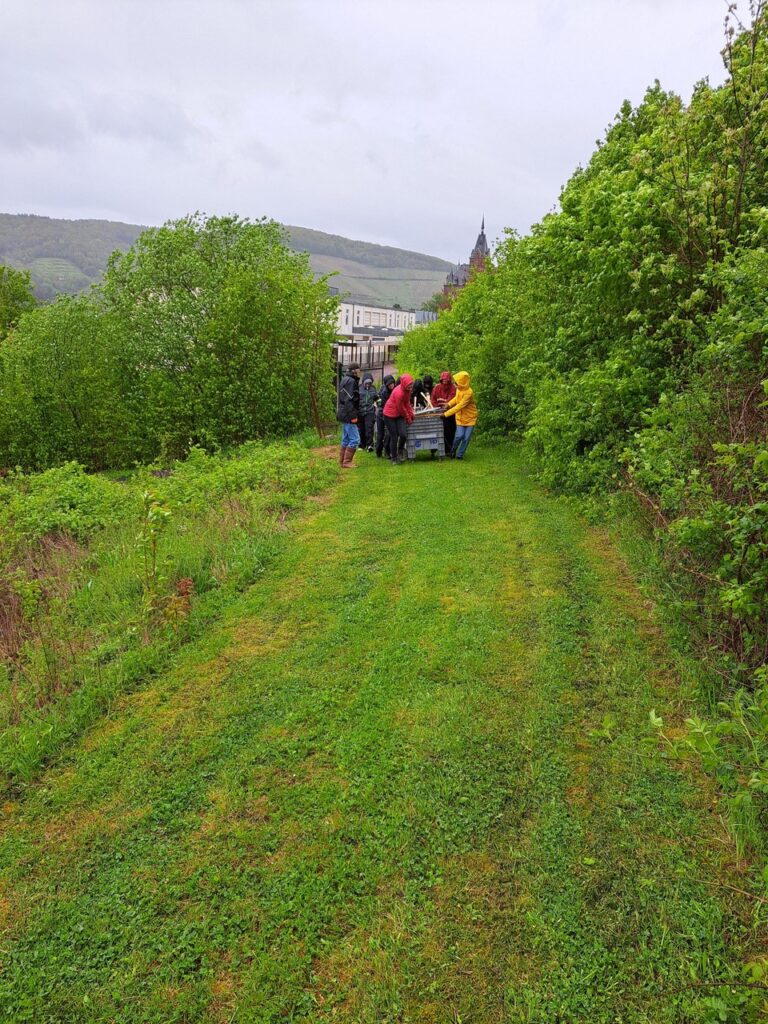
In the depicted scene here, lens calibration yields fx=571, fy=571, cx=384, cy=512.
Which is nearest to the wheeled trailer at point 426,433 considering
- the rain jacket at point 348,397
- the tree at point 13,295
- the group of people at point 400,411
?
the group of people at point 400,411

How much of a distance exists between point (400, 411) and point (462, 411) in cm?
119

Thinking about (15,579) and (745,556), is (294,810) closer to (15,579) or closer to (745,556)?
(745,556)

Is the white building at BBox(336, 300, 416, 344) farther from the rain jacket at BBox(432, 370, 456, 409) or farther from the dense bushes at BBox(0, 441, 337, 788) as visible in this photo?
the dense bushes at BBox(0, 441, 337, 788)

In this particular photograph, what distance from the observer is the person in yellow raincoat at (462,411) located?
1061cm

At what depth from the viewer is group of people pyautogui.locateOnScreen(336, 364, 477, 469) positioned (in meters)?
10.5

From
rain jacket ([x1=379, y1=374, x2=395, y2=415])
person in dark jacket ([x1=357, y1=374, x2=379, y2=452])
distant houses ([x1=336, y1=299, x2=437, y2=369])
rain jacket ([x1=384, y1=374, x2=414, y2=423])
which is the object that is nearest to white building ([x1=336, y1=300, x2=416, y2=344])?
distant houses ([x1=336, y1=299, x2=437, y2=369])

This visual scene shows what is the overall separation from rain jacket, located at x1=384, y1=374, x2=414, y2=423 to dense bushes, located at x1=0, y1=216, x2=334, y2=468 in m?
6.77

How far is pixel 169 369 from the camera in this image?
695 inches

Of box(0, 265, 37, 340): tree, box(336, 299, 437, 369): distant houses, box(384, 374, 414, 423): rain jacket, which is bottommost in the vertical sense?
box(384, 374, 414, 423): rain jacket

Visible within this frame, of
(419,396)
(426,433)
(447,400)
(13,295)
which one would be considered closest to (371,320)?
(13,295)

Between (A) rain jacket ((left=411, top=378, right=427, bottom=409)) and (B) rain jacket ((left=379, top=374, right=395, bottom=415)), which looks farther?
(A) rain jacket ((left=411, top=378, right=427, bottom=409))

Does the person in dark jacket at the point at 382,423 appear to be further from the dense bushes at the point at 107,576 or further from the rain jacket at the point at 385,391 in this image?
the dense bushes at the point at 107,576

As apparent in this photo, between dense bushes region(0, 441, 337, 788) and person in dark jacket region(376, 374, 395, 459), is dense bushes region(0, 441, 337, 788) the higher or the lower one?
the lower one

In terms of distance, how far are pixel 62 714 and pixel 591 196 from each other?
305 inches
